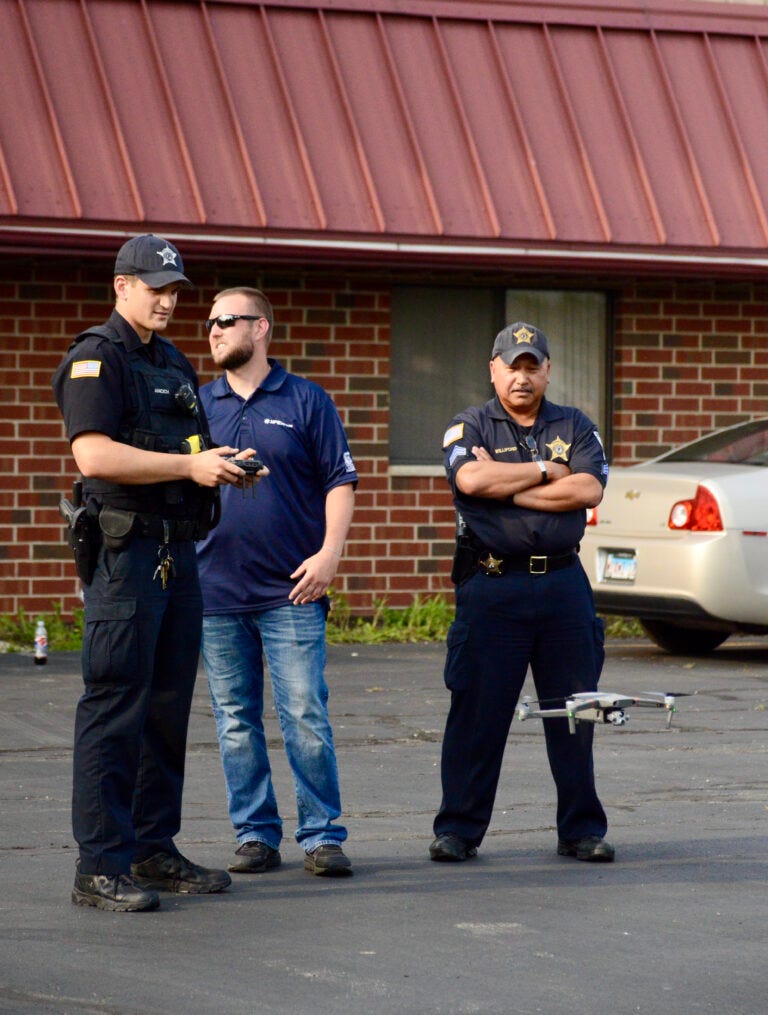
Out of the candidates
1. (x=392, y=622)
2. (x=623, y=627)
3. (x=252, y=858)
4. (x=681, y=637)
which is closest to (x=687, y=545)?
(x=681, y=637)

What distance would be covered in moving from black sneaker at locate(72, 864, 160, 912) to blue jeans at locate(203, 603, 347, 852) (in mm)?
691

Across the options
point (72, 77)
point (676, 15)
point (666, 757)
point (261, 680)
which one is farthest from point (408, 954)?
point (676, 15)

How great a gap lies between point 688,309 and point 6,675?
6765mm

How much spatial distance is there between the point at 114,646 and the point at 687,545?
661 centimetres

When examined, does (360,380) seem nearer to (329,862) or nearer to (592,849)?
(592,849)

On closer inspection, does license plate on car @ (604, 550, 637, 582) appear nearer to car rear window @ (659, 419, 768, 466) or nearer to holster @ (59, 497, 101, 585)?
car rear window @ (659, 419, 768, 466)

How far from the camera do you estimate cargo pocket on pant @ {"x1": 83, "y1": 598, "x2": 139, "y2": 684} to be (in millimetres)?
6273

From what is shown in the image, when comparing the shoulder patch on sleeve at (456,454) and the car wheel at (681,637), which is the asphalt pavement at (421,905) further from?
the car wheel at (681,637)

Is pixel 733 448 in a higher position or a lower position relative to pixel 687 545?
higher

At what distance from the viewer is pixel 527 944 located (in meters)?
5.92

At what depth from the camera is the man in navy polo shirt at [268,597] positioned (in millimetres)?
6863

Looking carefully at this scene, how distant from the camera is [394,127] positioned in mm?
14305

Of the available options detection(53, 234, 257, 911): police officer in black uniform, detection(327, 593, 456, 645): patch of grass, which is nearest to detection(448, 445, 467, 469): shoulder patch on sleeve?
detection(53, 234, 257, 911): police officer in black uniform

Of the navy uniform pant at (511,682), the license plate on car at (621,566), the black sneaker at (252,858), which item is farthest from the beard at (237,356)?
the license plate on car at (621,566)
